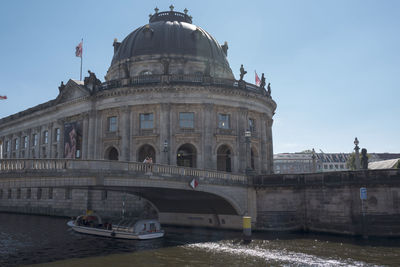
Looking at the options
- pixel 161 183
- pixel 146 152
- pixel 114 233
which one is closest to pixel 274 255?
pixel 161 183

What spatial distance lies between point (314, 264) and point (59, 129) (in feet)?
141

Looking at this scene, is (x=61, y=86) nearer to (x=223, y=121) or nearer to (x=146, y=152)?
(x=146, y=152)

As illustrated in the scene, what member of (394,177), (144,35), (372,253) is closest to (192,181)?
(372,253)

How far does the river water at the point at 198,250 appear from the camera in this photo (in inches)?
904

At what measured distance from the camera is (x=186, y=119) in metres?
45.5

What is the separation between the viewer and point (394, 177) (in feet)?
107

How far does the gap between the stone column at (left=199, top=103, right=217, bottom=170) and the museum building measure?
11 cm

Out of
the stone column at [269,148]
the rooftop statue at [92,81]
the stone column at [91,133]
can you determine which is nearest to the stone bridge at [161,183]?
the stone column at [91,133]

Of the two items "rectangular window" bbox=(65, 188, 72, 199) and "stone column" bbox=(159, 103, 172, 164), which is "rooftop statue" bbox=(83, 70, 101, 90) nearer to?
"stone column" bbox=(159, 103, 172, 164)

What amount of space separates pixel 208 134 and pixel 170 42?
16.4 metres

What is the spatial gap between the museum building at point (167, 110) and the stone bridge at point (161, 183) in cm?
589

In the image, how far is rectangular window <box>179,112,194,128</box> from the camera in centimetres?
4528

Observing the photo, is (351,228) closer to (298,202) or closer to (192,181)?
(298,202)

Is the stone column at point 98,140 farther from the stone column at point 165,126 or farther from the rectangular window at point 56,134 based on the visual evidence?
the rectangular window at point 56,134
